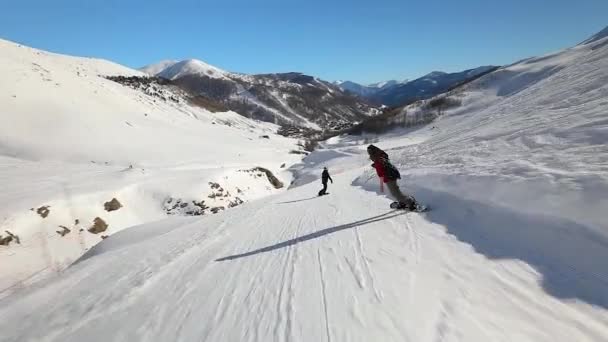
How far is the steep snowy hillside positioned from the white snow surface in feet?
33.0

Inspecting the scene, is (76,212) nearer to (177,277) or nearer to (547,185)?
(177,277)

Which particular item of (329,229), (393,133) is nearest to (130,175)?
(329,229)

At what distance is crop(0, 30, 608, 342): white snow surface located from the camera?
372 centimetres

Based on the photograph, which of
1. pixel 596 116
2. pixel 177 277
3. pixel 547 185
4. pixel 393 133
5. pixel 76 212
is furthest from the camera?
pixel 393 133

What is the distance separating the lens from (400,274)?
16.2 ft

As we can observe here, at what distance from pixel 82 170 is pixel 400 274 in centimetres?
2984

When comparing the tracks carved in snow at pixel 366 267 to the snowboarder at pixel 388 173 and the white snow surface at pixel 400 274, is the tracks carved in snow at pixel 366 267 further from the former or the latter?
the snowboarder at pixel 388 173

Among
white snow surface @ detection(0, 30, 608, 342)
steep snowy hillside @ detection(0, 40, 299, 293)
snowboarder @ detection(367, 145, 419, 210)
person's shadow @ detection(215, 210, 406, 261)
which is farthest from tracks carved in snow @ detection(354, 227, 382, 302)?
steep snowy hillside @ detection(0, 40, 299, 293)

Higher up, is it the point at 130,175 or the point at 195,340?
the point at 130,175

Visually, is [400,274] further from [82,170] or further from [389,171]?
[82,170]

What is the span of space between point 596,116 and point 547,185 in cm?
513

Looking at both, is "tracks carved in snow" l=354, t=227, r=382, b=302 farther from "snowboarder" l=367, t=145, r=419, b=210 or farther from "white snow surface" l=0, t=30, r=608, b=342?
"snowboarder" l=367, t=145, r=419, b=210

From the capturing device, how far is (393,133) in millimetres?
120438

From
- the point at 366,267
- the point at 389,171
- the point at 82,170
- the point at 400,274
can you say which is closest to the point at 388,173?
the point at 389,171
